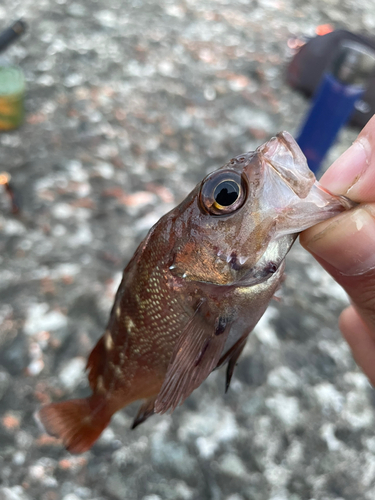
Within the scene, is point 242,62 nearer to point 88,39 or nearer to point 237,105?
point 237,105

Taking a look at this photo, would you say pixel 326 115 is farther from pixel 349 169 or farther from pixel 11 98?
pixel 11 98

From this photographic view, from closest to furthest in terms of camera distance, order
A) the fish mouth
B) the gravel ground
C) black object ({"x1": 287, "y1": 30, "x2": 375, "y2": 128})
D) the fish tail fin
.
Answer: the fish mouth
the fish tail fin
the gravel ground
black object ({"x1": 287, "y1": 30, "x2": 375, "y2": 128})

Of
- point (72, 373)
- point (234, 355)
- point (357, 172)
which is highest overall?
point (357, 172)

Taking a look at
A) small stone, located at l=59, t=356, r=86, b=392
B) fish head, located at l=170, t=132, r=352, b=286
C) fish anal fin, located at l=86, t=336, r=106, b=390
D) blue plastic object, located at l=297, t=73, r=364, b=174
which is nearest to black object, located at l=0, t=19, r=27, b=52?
blue plastic object, located at l=297, t=73, r=364, b=174

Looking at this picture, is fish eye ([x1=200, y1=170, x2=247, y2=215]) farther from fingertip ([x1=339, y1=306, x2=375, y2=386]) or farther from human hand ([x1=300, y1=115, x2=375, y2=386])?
fingertip ([x1=339, y1=306, x2=375, y2=386])

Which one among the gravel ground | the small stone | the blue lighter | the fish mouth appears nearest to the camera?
the fish mouth

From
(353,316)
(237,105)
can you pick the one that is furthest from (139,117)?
(353,316)

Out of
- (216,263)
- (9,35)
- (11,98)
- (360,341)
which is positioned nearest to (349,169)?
(216,263)
